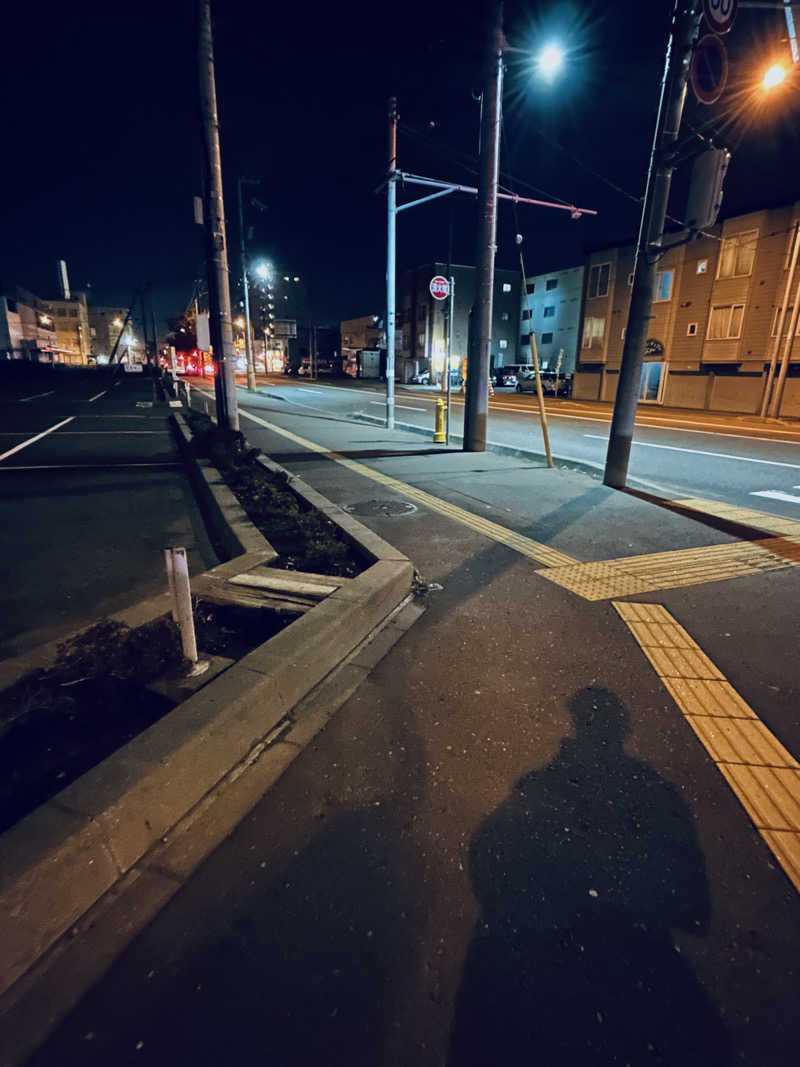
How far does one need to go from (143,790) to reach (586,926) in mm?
1798

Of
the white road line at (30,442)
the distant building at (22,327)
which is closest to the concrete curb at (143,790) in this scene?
the white road line at (30,442)

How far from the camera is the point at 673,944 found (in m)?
1.83

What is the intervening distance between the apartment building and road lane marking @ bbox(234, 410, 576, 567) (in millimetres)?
17607

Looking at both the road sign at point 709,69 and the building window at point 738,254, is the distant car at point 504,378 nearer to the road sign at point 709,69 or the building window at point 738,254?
the building window at point 738,254

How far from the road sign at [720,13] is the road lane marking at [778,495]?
620 cm

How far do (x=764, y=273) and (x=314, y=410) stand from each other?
2233 cm

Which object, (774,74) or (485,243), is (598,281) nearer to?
(774,74)

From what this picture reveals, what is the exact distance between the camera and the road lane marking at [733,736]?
7.61ft

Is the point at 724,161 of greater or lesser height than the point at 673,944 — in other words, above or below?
above

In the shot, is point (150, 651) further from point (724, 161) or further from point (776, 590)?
point (724, 161)

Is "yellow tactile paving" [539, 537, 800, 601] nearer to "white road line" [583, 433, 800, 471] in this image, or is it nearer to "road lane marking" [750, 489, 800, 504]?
"road lane marking" [750, 489, 800, 504]

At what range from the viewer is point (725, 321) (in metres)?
27.6

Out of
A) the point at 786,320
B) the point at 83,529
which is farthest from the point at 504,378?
the point at 83,529

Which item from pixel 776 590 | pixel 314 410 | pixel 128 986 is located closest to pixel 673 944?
pixel 128 986
